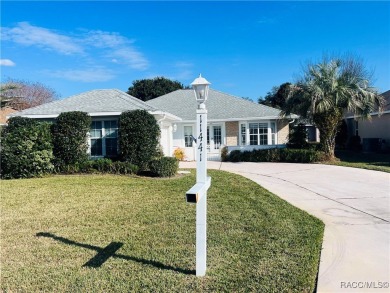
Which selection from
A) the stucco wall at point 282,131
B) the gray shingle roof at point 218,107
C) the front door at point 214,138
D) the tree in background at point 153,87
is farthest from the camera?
the tree in background at point 153,87

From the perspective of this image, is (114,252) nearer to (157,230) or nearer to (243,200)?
(157,230)

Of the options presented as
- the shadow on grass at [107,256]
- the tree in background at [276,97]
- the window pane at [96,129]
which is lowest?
the shadow on grass at [107,256]

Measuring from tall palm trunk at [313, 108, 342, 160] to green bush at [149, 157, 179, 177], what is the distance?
354 inches

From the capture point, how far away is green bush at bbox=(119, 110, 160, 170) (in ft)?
45.7

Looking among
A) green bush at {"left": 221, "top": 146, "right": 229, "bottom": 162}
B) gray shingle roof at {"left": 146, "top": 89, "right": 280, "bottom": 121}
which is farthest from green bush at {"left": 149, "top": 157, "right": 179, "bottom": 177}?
gray shingle roof at {"left": 146, "top": 89, "right": 280, "bottom": 121}

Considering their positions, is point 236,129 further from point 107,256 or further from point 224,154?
point 107,256

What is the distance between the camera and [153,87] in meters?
45.6

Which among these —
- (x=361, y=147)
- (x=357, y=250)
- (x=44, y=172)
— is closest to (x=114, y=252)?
(x=357, y=250)

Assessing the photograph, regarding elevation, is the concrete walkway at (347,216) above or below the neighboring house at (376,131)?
below

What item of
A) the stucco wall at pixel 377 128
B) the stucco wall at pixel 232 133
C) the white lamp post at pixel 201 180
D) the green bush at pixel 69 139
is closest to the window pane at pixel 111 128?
the green bush at pixel 69 139

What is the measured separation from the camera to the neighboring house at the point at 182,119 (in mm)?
15539

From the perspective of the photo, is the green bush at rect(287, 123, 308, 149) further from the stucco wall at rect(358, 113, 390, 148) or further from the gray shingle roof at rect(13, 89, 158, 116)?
the gray shingle roof at rect(13, 89, 158, 116)

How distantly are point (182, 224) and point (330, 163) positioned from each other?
12.4 metres

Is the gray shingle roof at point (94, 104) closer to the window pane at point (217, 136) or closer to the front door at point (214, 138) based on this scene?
the front door at point (214, 138)
